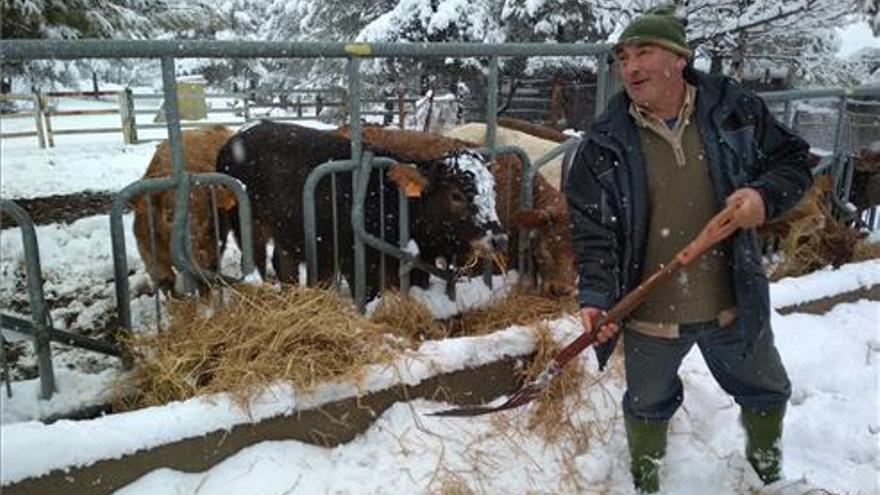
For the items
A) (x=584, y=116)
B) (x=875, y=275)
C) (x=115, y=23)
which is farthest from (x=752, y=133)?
(x=584, y=116)

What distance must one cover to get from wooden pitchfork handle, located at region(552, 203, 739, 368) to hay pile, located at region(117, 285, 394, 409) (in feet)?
4.06

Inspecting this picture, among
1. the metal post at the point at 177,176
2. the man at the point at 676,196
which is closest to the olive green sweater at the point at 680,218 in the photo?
the man at the point at 676,196

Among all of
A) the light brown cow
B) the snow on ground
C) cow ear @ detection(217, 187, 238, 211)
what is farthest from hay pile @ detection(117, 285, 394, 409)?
the light brown cow

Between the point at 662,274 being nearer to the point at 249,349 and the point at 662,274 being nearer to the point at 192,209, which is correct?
the point at 249,349

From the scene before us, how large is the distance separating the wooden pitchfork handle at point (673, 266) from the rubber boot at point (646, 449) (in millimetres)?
561

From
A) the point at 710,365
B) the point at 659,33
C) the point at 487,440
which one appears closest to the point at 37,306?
the point at 487,440

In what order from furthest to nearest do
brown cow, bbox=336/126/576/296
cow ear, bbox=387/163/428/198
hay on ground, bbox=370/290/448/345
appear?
brown cow, bbox=336/126/576/296 → hay on ground, bbox=370/290/448/345 → cow ear, bbox=387/163/428/198

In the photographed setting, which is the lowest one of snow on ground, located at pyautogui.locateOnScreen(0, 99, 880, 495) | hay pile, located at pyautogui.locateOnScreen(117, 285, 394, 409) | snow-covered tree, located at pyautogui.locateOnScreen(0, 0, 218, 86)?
snow on ground, located at pyautogui.locateOnScreen(0, 99, 880, 495)

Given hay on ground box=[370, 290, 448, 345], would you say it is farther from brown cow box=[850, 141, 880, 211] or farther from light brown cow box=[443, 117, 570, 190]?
brown cow box=[850, 141, 880, 211]

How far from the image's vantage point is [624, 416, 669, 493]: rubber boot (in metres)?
3.26

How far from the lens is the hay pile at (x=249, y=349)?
3.45 metres

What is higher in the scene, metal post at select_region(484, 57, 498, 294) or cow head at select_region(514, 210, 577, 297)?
metal post at select_region(484, 57, 498, 294)

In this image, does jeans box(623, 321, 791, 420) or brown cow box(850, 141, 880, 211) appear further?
brown cow box(850, 141, 880, 211)

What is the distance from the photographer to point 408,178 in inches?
171
